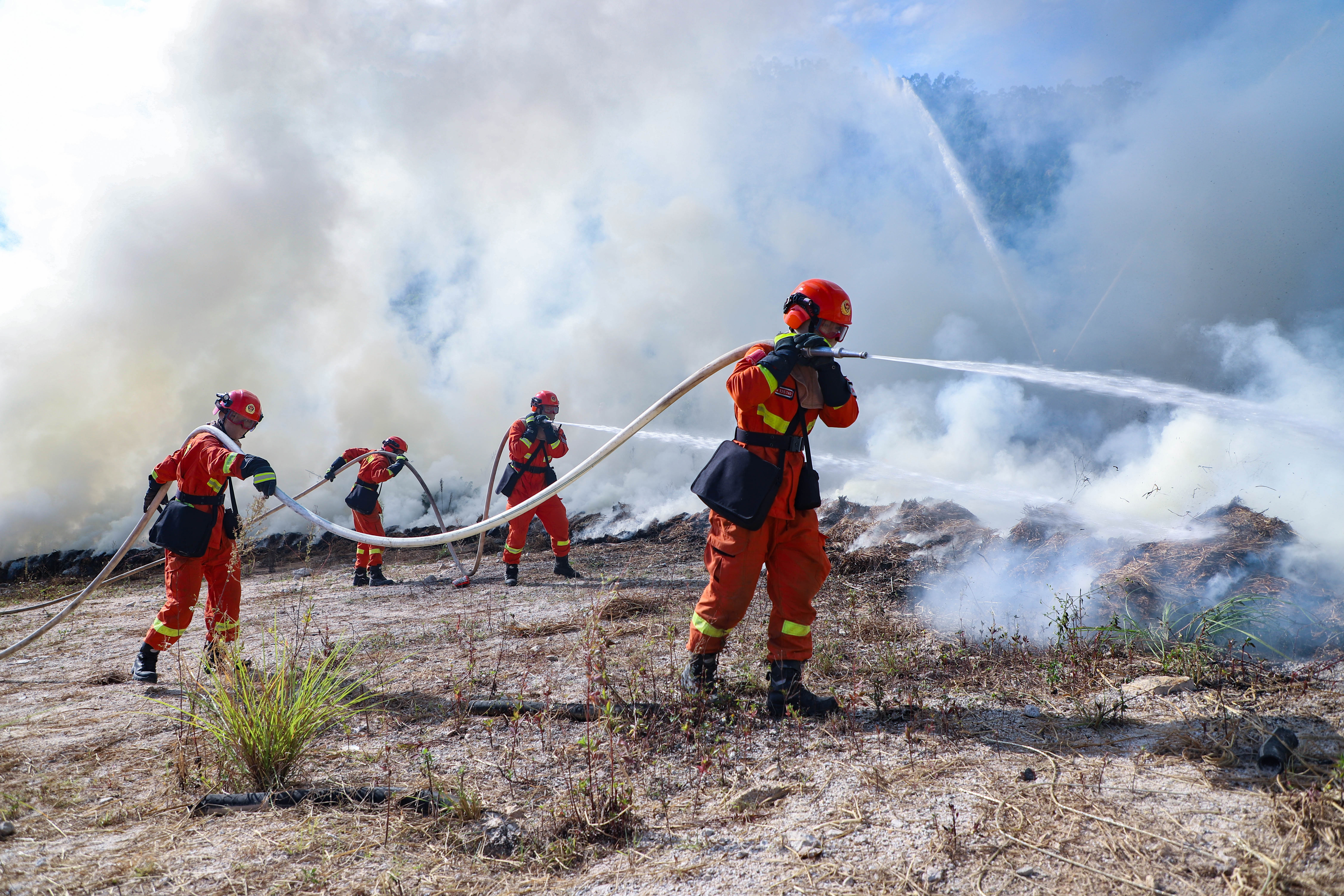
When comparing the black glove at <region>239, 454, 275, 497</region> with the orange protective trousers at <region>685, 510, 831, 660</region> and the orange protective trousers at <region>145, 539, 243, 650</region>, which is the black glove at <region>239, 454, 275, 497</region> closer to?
the orange protective trousers at <region>145, 539, 243, 650</region>

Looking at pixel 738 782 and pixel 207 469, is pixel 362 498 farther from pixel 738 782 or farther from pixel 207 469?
pixel 738 782

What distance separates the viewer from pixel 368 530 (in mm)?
9508

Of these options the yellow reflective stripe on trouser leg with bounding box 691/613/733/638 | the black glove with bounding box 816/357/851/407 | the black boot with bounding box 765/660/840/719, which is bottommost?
the black boot with bounding box 765/660/840/719

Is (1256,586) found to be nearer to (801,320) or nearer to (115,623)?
(801,320)

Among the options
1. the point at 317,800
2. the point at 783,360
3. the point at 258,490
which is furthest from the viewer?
the point at 258,490

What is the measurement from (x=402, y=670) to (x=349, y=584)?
585 cm

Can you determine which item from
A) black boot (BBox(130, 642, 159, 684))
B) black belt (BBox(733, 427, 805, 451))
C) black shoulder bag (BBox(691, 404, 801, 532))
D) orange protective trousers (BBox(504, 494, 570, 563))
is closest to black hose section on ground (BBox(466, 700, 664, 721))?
black shoulder bag (BBox(691, 404, 801, 532))

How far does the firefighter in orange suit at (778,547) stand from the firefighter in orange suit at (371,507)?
694 centimetres

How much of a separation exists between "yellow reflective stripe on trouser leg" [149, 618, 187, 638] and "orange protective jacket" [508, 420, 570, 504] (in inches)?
167

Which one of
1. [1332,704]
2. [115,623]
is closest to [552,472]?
[115,623]

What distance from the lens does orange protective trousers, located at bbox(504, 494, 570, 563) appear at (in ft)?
28.5

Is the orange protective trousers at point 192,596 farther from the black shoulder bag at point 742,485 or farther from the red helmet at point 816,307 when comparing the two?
the red helmet at point 816,307

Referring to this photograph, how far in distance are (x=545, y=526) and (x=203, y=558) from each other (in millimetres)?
4303

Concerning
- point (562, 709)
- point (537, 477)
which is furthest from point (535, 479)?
point (562, 709)
